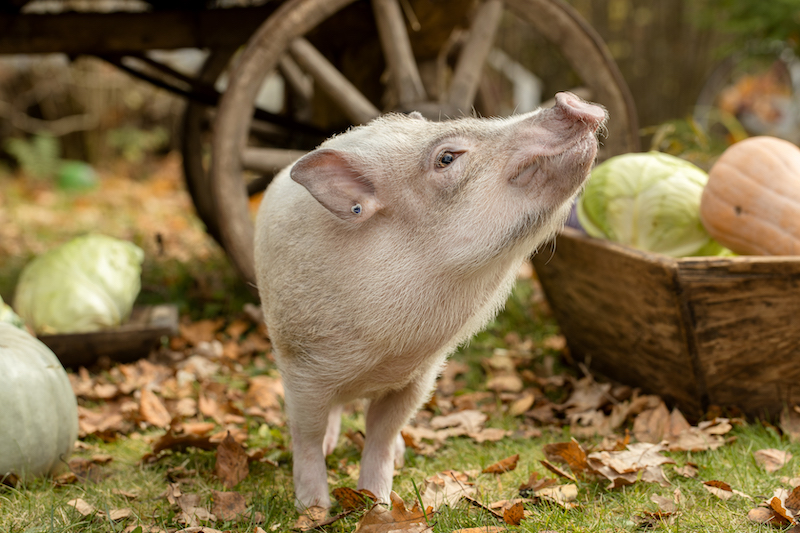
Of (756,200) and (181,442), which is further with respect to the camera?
(756,200)

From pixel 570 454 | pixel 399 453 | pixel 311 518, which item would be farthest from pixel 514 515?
pixel 399 453

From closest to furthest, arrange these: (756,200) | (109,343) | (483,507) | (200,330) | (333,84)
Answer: (483,507) < (756,200) < (109,343) < (333,84) < (200,330)

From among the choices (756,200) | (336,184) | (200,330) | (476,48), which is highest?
(476,48)

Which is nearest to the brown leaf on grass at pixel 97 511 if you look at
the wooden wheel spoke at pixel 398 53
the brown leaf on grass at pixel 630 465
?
the brown leaf on grass at pixel 630 465

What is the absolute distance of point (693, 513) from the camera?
204 centimetres

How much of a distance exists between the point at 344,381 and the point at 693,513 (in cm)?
104

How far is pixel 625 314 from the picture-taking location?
2930mm

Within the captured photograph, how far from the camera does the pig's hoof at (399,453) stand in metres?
2.64

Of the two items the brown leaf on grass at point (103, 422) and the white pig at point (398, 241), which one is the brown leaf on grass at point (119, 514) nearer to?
the white pig at point (398, 241)

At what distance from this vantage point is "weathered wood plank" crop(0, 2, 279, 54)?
4.07 meters

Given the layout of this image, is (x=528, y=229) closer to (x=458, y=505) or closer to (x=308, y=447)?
(x=458, y=505)

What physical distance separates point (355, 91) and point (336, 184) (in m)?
1.91

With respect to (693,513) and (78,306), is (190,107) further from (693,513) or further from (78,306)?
(693,513)

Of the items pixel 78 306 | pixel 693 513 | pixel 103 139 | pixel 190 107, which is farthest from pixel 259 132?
pixel 103 139
